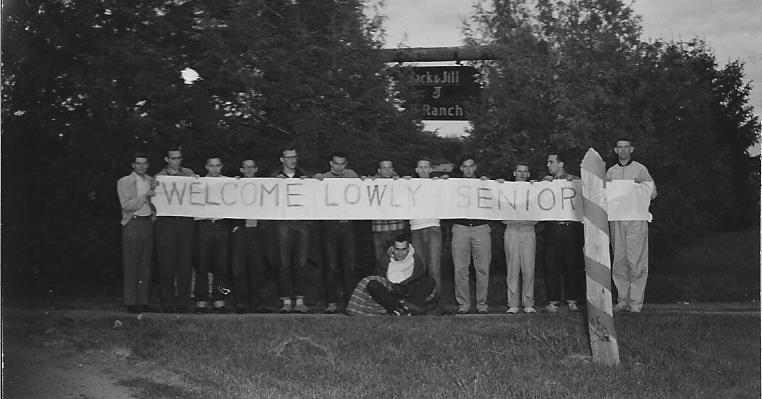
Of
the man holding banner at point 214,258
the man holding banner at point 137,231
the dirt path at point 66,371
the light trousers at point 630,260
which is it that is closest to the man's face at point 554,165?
the light trousers at point 630,260

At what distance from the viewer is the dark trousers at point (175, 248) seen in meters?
11.4

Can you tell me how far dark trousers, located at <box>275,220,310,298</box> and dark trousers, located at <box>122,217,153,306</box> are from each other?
1.56m

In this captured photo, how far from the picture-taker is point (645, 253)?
11.7m

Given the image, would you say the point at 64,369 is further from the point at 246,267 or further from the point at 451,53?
the point at 451,53

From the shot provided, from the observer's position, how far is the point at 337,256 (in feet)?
38.8

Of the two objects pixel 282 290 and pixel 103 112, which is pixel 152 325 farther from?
pixel 103 112

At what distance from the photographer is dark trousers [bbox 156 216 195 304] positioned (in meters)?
11.4

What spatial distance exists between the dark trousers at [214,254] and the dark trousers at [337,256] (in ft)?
4.00

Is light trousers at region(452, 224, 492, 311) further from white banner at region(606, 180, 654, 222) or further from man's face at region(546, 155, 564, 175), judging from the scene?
white banner at region(606, 180, 654, 222)

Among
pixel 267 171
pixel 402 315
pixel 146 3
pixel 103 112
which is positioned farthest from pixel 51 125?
pixel 402 315

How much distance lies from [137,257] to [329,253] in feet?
7.50

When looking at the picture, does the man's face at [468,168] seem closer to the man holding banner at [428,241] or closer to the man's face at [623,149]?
the man holding banner at [428,241]

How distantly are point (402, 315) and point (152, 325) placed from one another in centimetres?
278

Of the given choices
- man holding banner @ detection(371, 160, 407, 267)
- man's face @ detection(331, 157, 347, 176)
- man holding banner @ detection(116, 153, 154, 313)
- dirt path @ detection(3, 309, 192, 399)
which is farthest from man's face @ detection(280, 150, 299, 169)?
dirt path @ detection(3, 309, 192, 399)
